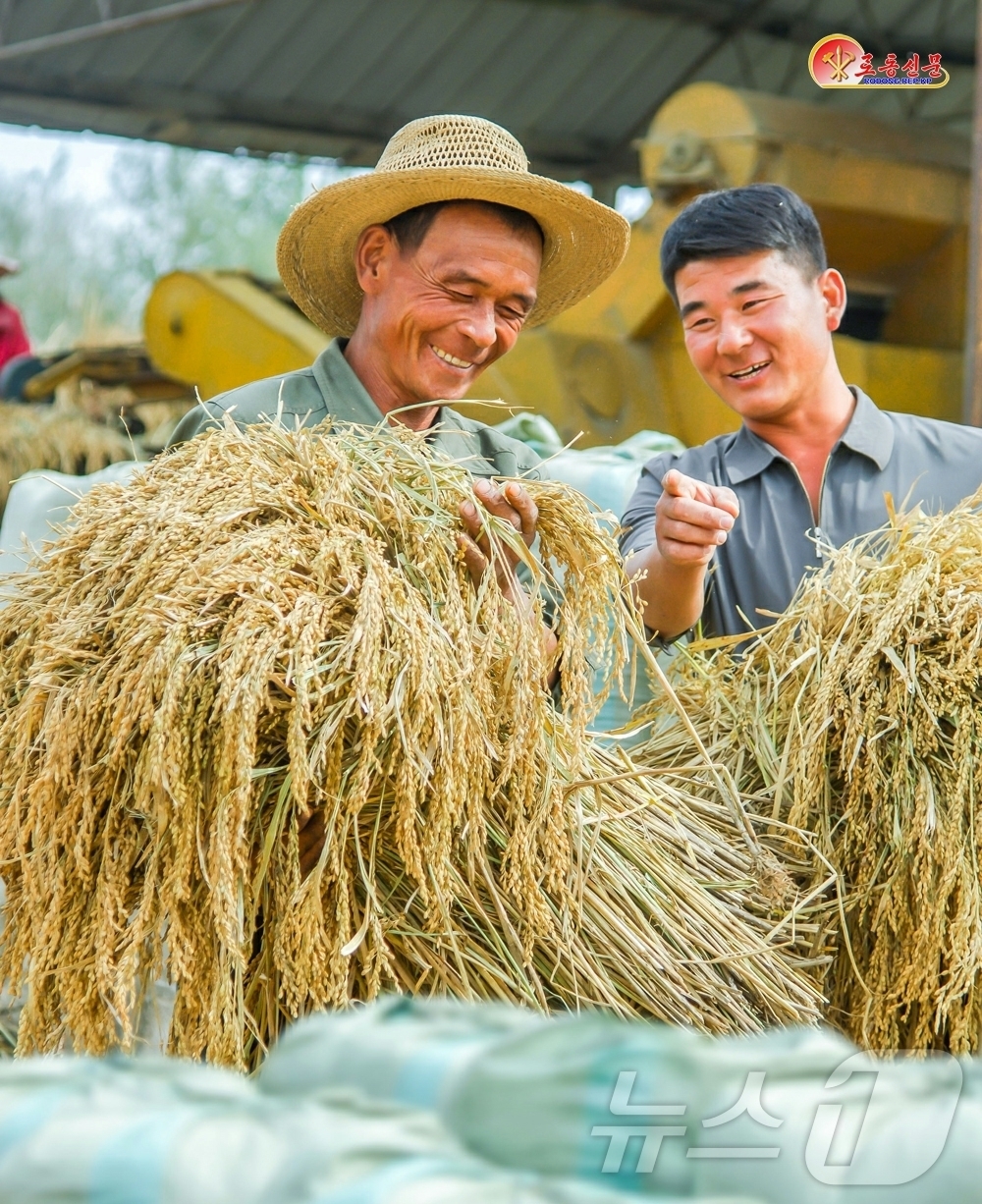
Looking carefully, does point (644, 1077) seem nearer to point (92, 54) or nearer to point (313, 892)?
point (313, 892)

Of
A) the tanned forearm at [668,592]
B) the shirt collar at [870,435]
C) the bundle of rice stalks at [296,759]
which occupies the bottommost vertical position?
the bundle of rice stalks at [296,759]

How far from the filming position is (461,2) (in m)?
7.17

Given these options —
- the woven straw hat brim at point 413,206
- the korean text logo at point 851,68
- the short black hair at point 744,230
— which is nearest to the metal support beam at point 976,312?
the korean text logo at point 851,68

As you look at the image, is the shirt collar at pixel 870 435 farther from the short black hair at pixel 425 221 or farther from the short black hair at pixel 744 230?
the short black hair at pixel 425 221

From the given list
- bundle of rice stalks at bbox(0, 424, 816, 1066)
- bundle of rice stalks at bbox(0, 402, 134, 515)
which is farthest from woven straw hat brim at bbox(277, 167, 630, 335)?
bundle of rice stalks at bbox(0, 402, 134, 515)

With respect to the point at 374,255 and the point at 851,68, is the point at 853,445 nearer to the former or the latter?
the point at 374,255

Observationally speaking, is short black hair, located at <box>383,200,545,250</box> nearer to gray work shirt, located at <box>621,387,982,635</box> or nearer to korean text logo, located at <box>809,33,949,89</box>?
gray work shirt, located at <box>621,387,982,635</box>

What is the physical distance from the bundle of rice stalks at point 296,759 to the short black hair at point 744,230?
1.01m

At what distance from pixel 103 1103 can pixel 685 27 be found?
7.84 metres

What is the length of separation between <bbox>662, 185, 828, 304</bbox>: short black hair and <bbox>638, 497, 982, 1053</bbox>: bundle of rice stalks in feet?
2.44

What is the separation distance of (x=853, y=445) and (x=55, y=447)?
158 inches

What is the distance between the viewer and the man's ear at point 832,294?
228cm

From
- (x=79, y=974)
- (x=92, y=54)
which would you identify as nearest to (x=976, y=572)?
(x=79, y=974)

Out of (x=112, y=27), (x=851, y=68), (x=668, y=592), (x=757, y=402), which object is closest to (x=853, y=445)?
(x=757, y=402)
